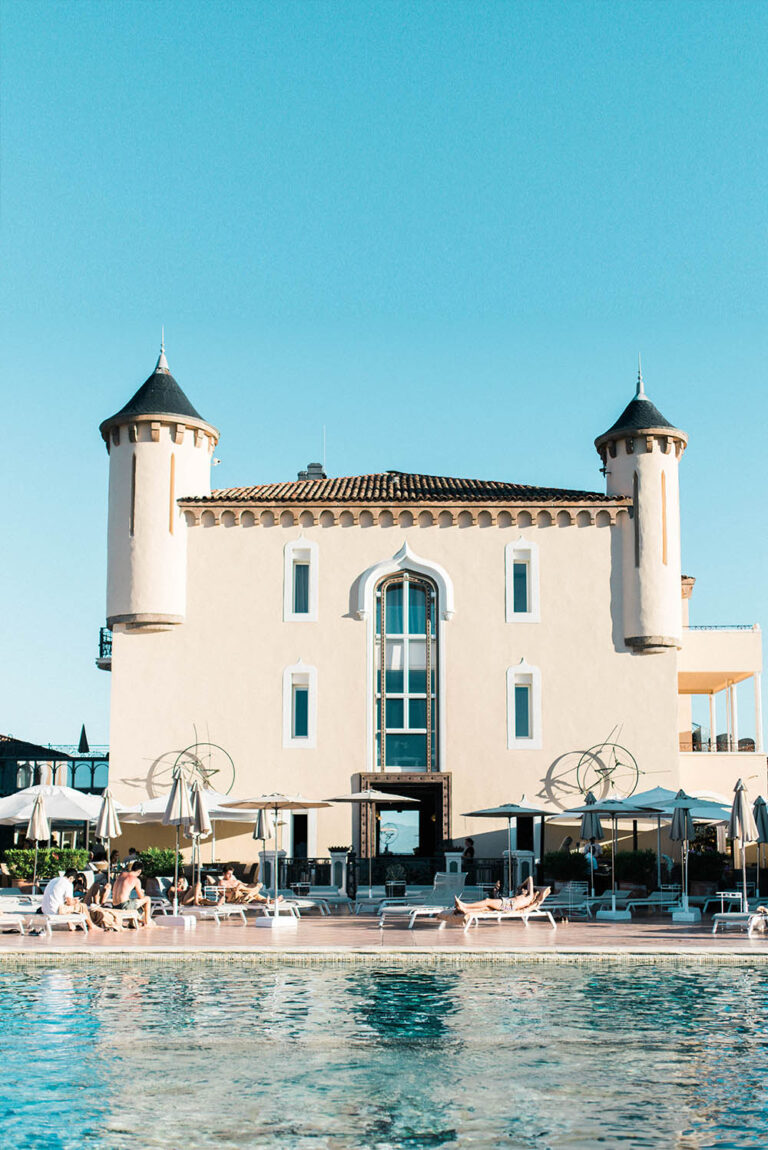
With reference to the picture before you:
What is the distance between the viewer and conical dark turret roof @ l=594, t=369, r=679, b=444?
113 ft

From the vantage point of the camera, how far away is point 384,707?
1331 inches

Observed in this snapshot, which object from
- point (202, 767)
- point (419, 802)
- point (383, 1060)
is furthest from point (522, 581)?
point (383, 1060)

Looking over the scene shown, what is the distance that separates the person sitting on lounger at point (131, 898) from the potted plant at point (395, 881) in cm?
585

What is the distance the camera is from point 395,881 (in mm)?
28203

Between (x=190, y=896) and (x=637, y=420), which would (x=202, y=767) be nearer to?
(x=190, y=896)

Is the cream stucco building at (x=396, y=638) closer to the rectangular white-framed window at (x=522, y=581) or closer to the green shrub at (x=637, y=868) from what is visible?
the rectangular white-framed window at (x=522, y=581)

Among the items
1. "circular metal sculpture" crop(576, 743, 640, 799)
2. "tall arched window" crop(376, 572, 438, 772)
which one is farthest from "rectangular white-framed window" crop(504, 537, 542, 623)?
"circular metal sculpture" crop(576, 743, 640, 799)

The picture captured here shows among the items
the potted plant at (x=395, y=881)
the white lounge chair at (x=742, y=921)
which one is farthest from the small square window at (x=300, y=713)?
the white lounge chair at (x=742, y=921)

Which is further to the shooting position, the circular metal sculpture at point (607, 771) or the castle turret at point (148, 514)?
the castle turret at point (148, 514)

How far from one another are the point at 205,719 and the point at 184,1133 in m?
24.7

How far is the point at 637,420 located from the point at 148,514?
1317cm

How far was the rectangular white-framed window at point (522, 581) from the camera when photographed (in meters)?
34.1

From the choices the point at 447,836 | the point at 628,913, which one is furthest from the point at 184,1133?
the point at 447,836

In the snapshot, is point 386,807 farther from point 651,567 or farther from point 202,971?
point 202,971
